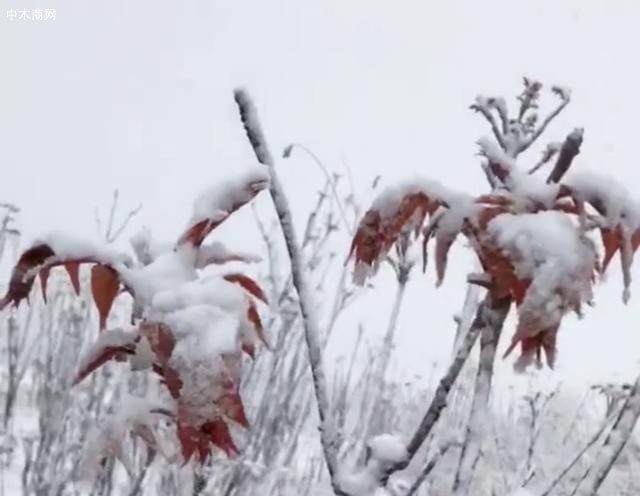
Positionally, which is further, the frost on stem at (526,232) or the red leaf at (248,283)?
the red leaf at (248,283)

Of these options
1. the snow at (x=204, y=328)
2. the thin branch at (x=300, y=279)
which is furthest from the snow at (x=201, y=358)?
the thin branch at (x=300, y=279)

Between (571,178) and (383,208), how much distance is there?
18cm

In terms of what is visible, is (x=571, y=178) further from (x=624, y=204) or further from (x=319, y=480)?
(x=319, y=480)

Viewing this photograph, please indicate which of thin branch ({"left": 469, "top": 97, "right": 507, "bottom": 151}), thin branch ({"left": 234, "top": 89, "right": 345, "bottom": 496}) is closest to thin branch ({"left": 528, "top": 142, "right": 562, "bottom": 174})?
thin branch ({"left": 469, "top": 97, "right": 507, "bottom": 151})

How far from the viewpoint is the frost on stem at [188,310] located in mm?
899

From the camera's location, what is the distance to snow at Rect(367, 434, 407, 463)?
1.07m

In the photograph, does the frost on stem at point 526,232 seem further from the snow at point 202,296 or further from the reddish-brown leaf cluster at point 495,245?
the snow at point 202,296


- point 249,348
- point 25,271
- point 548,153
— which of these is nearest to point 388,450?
point 249,348

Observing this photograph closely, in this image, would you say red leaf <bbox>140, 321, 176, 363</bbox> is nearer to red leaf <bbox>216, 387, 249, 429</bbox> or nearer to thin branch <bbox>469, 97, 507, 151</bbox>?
red leaf <bbox>216, 387, 249, 429</bbox>

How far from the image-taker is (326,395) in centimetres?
113

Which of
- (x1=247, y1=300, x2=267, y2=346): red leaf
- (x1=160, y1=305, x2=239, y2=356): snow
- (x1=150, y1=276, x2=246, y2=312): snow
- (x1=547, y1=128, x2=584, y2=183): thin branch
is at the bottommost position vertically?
(x1=247, y1=300, x2=267, y2=346): red leaf

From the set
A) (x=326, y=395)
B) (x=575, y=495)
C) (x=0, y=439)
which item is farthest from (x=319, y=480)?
(x=326, y=395)

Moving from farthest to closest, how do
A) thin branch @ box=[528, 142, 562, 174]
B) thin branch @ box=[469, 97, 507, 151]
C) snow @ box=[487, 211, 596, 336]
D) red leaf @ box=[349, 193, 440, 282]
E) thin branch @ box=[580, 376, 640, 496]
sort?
thin branch @ box=[469, 97, 507, 151], thin branch @ box=[528, 142, 562, 174], thin branch @ box=[580, 376, 640, 496], red leaf @ box=[349, 193, 440, 282], snow @ box=[487, 211, 596, 336]

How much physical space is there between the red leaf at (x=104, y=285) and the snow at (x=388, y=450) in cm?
33
